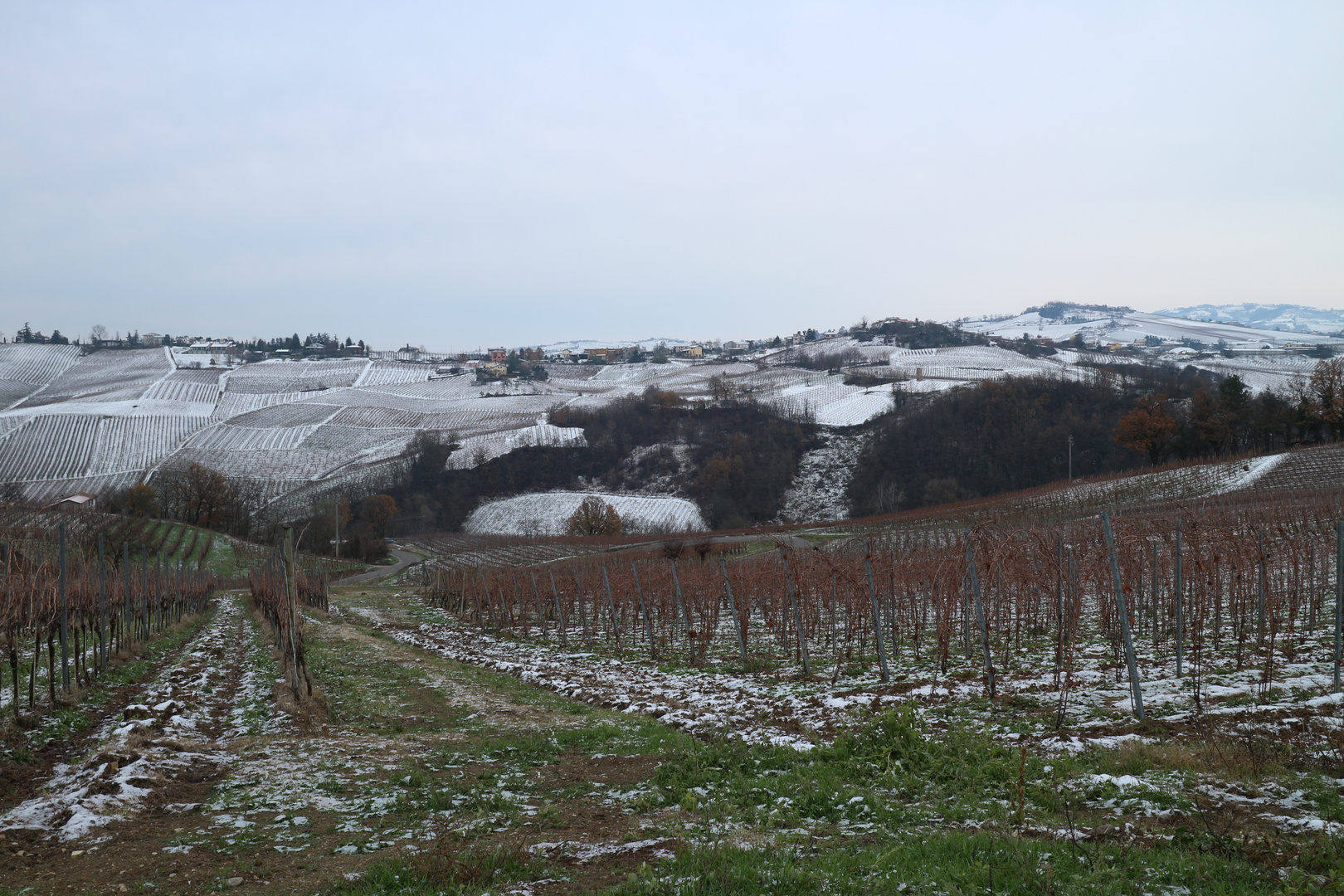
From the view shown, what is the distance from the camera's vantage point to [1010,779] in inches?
260

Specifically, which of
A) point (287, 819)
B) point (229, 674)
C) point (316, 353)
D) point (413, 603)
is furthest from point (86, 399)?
point (287, 819)

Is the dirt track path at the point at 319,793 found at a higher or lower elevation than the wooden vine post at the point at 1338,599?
lower

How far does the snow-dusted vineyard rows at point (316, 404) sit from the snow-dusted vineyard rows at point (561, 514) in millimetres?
15281

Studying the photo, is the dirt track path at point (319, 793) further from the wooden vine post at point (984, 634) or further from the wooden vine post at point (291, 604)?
the wooden vine post at point (984, 634)

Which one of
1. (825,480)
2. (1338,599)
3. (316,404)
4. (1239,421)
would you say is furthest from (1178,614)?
(316,404)

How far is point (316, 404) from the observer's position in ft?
444

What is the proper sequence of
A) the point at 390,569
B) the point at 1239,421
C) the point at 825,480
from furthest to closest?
1. the point at 825,480
2. the point at 1239,421
3. the point at 390,569

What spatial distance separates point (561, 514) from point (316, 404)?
234 ft

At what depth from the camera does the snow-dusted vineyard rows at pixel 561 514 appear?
87.3 m

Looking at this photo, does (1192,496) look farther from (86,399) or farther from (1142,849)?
(86,399)

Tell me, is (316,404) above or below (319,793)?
above

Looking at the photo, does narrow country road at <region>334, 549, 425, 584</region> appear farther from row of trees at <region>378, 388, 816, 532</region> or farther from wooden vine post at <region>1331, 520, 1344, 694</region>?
wooden vine post at <region>1331, 520, 1344, 694</region>

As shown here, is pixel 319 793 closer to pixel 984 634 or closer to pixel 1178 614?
pixel 984 634

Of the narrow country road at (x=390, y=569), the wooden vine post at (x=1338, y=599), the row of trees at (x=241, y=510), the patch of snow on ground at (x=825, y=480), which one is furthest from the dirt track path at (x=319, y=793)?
the patch of snow on ground at (x=825, y=480)
